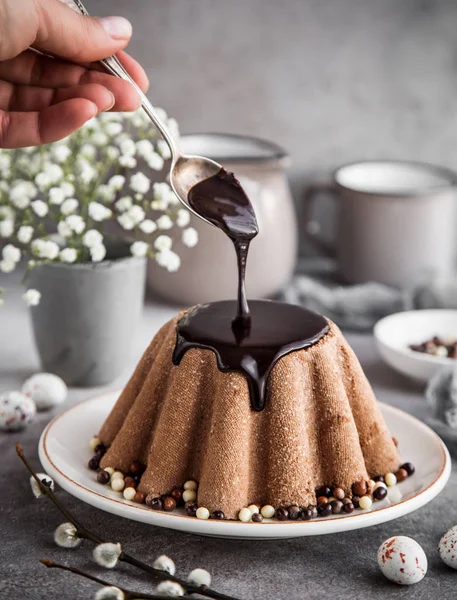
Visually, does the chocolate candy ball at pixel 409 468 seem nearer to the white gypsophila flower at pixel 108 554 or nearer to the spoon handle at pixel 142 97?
the white gypsophila flower at pixel 108 554

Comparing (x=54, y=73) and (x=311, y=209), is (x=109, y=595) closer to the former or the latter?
(x=54, y=73)

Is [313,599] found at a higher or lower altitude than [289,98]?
lower

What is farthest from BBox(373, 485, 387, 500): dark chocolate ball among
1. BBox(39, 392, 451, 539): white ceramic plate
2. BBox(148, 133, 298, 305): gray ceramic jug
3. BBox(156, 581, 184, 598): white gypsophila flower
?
BBox(148, 133, 298, 305): gray ceramic jug

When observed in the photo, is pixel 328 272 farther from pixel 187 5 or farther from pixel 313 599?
pixel 313 599

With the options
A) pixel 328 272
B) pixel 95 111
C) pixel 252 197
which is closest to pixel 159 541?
pixel 95 111

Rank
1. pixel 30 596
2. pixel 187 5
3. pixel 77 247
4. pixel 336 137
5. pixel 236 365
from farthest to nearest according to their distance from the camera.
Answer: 1. pixel 336 137
2. pixel 187 5
3. pixel 77 247
4. pixel 236 365
5. pixel 30 596
